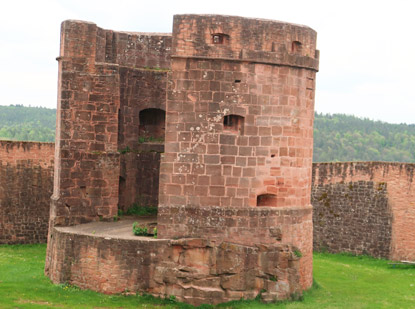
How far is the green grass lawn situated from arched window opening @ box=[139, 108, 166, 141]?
15.0 feet

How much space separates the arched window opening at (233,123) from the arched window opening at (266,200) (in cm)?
151

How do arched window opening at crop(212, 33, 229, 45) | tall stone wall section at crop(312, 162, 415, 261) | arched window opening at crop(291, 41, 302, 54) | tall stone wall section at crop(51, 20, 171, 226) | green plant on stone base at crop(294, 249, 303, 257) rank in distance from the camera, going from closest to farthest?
arched window opening at crop(212, 33, 229, 45), green plant on stone base at crop(294, 249, 303, 257), arched window opening at crop(291, 41, 302, 54), tall stone wall section at crop(51, 20, 171, 226), tall stone wall section at crop(312, 162, 415, 261)

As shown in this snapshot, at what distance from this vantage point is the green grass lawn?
14.3 m

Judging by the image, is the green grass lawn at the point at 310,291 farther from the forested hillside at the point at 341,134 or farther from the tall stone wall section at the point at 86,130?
the forested hillside at the point at 341,134

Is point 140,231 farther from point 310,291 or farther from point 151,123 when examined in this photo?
point 151,123

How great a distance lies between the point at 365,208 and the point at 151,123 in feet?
25.0

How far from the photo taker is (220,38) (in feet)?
48.8

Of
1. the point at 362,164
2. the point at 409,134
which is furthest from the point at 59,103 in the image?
the point at 409,134

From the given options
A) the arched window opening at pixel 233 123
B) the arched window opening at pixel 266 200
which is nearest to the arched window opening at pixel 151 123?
the arched window opening at pixel 233 123

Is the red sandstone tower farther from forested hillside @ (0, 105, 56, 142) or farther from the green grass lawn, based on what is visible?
forested hillside @ (0, 105, 56, 142)

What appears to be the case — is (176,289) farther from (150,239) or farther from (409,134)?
(409,134)

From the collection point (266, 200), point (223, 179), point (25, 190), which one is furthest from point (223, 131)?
point (25, 190)

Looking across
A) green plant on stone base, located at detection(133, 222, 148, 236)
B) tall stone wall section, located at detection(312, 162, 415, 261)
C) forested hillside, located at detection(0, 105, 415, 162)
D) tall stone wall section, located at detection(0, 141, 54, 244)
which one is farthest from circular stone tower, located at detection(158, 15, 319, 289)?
forested hillside, located at detection(0, 105, 415, 162)

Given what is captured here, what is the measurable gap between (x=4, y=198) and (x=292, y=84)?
39.0 ft
